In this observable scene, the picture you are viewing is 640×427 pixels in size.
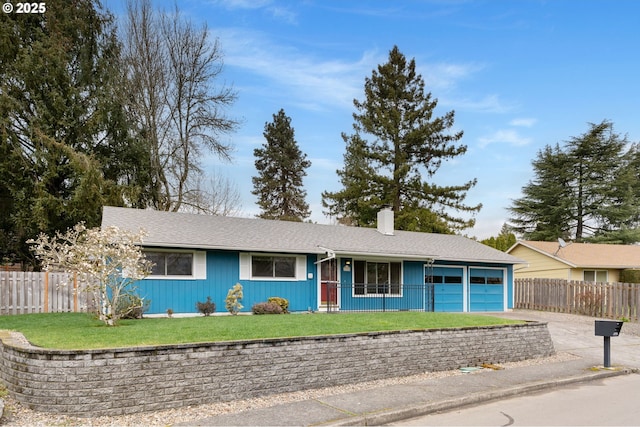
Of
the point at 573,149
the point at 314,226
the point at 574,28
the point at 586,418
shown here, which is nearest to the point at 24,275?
the point at 314,226

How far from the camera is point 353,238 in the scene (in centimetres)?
2112

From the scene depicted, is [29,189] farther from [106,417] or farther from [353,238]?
[106,417]

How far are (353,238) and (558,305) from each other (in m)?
9.61

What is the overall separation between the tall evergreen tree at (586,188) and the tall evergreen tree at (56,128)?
32.4 metres

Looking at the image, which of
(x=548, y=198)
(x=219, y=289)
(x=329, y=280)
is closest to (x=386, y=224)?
(x=329, y=280)

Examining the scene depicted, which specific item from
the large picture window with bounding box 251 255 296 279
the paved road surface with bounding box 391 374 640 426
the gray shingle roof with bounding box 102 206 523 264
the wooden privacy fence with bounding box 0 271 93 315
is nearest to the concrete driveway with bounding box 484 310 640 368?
the paved road surface with bounding box 391 374 640 426

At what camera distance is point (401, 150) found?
34625mm

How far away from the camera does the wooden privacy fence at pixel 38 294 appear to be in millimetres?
15469

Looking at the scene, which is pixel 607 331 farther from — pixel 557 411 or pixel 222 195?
pixel 222 195

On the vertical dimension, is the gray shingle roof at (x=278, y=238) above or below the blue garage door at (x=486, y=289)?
above

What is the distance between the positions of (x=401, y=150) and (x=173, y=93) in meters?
15.6

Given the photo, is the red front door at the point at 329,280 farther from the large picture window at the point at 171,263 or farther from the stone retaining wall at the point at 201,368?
the stone retaining wall at the point at 201,368

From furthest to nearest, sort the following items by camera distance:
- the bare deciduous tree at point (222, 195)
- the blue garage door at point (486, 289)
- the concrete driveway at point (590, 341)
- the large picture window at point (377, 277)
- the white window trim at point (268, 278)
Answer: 1. the bare deciduous tree at point (222, 195)
2. the blue garage door at point (486, 289)
3. the large picture window at point (377, 277)
4. the white window trim at point (268, 278)
5. the concrete driveway at point (590, 341)

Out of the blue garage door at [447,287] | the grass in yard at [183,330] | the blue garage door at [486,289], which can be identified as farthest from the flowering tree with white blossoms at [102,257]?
the blue garage door at [486,289]
